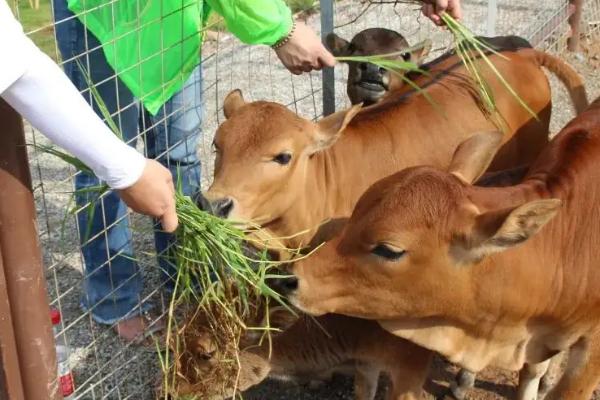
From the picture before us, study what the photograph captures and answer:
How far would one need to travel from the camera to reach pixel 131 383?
16.4 ft

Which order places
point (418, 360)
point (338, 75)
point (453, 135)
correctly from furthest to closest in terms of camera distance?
point (338, 75) → point (453, 135) → point (418, 360)

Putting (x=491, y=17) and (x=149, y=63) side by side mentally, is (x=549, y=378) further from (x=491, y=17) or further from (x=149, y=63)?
(x=491, y=17)

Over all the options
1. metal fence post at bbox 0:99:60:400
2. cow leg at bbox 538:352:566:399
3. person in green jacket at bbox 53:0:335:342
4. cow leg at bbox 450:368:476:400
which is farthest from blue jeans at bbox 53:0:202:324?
cow leg at bbox 538:352:566:399

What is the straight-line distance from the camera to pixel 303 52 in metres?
4.49

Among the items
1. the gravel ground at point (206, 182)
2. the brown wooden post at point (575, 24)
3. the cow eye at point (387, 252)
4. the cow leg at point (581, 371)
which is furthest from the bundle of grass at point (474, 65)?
the brown wooden post at point (575, 24)

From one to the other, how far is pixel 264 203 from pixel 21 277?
5.27ft

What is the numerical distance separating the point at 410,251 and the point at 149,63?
1.62 m

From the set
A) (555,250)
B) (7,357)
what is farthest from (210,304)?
(555,250)

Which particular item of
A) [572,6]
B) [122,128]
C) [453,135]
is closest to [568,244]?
[453,135]

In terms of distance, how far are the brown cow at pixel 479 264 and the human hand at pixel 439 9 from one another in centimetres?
109

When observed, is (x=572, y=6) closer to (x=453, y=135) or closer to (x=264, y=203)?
(x=453, y=135)

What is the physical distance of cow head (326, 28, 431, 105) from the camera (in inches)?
255

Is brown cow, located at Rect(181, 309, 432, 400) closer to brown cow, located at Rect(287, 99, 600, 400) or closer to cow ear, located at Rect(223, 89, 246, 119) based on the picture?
brown cow, located at Rect(287, 99, 600, 400)

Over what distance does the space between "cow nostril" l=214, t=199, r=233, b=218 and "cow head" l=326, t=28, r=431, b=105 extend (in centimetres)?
240
